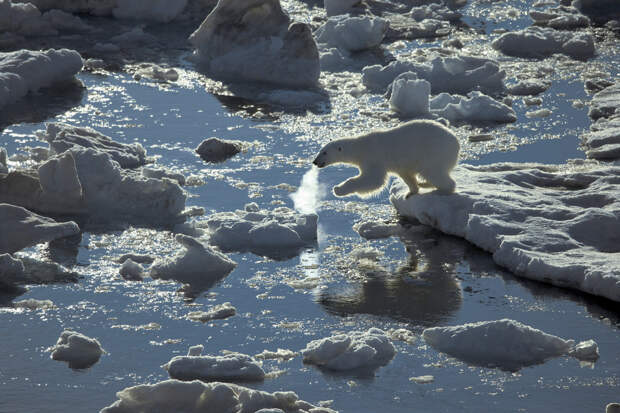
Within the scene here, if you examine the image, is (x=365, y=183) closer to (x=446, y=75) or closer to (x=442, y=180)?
(x=442, y=180)

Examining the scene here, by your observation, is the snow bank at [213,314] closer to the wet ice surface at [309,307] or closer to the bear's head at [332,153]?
the wet ice surface at [309,307]

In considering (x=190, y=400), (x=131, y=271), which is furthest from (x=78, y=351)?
(x=131, y=271)

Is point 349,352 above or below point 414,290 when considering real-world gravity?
above

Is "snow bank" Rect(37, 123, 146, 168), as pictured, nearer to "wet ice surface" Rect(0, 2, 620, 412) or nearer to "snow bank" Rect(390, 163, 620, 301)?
"wet ice surface" Rect(0, 2, 620, 412)

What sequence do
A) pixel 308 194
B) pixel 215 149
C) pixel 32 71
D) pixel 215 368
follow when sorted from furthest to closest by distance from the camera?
pixel 32 71, pixel 215 149, pixel 308 194, pixel 215 368

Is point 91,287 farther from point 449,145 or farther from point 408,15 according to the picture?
point 408,15

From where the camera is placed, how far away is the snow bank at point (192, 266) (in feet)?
24.0

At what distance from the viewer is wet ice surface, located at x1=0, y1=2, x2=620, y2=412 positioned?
19.2 feet

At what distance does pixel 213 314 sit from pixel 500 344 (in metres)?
1.80

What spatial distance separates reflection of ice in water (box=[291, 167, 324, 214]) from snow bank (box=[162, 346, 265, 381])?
264cm

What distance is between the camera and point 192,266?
24.2 feet

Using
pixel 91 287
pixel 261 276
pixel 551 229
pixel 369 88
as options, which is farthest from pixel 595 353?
pixel 369 88

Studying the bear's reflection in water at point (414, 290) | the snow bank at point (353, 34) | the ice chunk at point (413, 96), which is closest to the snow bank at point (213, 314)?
the bear's reflection in water at point (414, 290)

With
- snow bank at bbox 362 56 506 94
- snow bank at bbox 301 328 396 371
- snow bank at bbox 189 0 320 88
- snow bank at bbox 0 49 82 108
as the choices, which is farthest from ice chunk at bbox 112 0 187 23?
snow bank at bbox 301 328 396 371
